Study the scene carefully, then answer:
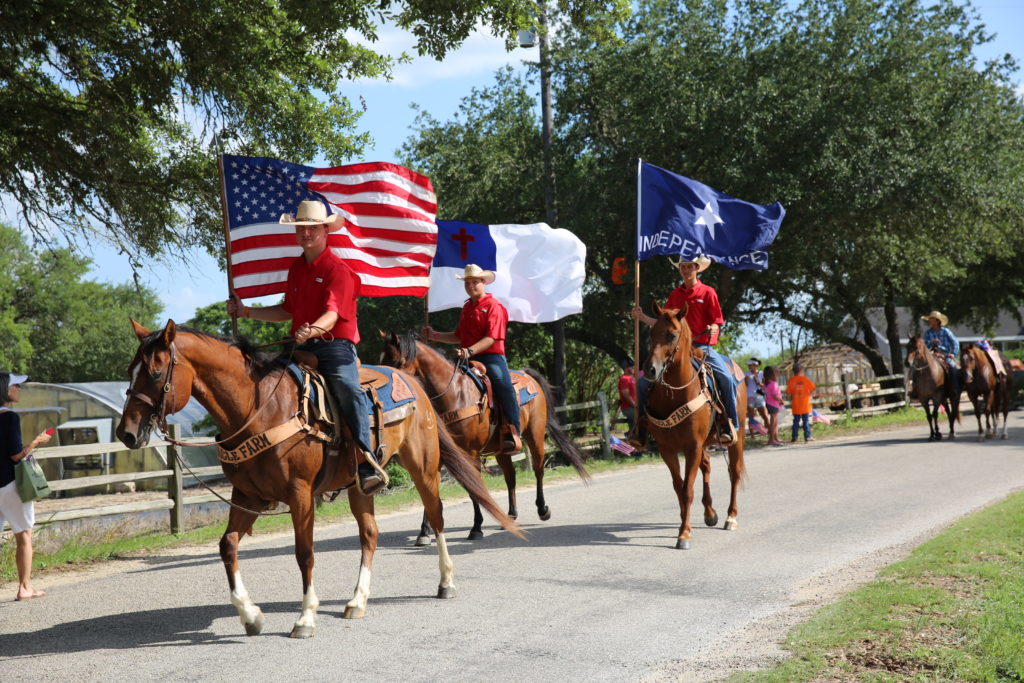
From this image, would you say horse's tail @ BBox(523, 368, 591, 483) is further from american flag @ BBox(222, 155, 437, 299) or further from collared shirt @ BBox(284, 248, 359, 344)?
collared shirt @ BBox(284, 248, 359, 344)

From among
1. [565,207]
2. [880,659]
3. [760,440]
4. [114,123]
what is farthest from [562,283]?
[760,440]

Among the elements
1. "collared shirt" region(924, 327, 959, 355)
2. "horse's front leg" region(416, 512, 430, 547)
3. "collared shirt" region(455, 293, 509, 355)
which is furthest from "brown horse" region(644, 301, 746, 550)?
"collared shirt" region(924, 327, 959, 355)

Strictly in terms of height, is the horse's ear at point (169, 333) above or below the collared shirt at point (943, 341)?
below

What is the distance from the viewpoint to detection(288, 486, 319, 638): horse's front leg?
607 centimetres

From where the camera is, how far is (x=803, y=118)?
69.5ft

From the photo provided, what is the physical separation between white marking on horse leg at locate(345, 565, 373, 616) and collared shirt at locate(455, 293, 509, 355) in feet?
11.1

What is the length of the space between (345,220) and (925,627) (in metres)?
6.34

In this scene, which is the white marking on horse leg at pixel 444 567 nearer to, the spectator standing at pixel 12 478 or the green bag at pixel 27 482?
the green bag at pixel 27 482

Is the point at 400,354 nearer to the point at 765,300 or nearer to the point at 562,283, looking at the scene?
the point at 562,283

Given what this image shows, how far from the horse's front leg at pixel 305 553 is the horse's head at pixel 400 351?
3.07 metres

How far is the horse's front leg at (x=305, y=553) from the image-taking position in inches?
239

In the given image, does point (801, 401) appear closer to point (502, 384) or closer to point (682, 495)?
point (682, 495)

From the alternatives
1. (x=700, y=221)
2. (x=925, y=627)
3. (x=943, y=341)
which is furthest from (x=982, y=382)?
(x=925, y=627)

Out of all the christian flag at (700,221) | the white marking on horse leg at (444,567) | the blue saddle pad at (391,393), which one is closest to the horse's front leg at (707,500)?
the christian flag at (700,221)
